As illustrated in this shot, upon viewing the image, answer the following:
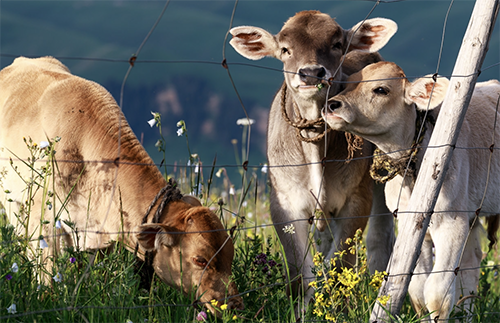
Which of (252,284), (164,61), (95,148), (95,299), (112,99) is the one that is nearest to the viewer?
(164,61)

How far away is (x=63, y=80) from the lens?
16.6ft

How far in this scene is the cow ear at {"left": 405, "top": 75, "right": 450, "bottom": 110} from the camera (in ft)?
12.2

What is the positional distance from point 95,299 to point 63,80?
2.24 m

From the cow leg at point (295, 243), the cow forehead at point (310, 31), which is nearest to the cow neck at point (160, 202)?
the cow leg at point (295, 243)

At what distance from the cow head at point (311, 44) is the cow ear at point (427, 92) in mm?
494

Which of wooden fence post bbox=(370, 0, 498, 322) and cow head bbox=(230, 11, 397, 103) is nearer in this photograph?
wooden fence post bbox=(370, 0, 498, 322)

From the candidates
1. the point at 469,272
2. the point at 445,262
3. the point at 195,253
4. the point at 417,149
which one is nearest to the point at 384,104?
the point at 417,149

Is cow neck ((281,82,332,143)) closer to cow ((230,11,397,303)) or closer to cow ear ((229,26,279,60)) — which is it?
cow ((230,11,397,303))

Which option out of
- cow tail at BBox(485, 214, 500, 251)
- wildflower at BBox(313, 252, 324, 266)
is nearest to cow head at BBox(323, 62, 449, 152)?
wildflower at BBox(313, 252, 324, 266)

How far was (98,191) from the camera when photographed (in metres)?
4.57

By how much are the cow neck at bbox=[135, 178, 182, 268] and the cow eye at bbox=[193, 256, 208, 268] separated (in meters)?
0.35

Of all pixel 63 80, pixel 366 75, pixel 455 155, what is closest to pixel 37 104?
pixel 63 80

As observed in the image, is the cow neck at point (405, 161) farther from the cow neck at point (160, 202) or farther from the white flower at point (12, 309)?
the white flower at point (12, 309)

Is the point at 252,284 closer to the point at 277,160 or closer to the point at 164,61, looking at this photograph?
the point at 277,160
